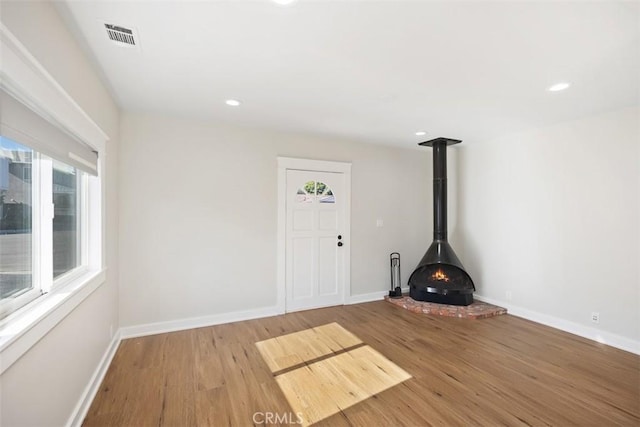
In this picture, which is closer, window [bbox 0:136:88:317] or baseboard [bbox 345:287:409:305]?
window [bbox 0:136:88:317]

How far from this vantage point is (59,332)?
167 centimetres

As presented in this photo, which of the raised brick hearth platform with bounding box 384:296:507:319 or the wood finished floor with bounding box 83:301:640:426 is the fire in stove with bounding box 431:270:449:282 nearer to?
the raised brick hearth platform with bounding box 384:296:507:319

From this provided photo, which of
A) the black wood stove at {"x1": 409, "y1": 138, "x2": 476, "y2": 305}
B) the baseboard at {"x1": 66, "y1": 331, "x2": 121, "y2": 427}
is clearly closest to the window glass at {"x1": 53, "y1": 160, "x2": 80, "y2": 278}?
the baseboard at {"x1": 66, "y1": 331, "x2": 121, "y2": 427}

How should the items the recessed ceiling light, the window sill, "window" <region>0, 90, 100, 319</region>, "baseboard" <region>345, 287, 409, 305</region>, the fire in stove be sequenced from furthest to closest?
"baseboard" <region>345, 287, 409, 305</region>, the fire in stove, the recessed ceiling light, "window" <region>0, 90, 100, 319</region>, the window sill

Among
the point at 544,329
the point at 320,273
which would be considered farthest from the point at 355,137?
the point at 544,329

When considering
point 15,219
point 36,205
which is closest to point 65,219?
point 36,205

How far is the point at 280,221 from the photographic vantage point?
407 centimetres

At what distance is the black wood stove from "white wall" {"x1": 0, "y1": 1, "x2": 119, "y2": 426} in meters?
3.86

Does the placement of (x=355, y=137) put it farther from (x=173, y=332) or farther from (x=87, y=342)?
(x=87, y=342)

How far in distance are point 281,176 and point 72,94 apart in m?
2.45

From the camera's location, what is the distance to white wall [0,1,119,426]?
4.11ft

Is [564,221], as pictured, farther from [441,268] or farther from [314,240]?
[314,240]

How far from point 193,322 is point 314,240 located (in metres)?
1.85

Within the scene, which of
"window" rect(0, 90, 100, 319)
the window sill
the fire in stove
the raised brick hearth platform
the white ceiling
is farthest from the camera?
the fire in stove
